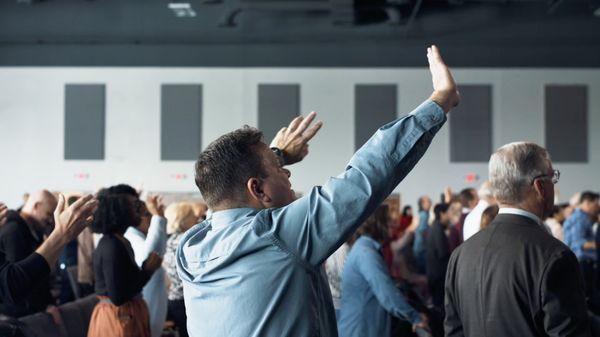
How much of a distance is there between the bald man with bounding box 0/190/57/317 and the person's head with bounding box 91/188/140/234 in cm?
41

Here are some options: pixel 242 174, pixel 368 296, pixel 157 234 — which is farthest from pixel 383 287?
pixel 242 174

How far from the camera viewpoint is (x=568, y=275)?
2.31 metres

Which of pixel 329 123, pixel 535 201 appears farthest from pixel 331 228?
pixel 329 123

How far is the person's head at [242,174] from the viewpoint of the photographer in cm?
178

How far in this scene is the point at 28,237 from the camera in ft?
13.8

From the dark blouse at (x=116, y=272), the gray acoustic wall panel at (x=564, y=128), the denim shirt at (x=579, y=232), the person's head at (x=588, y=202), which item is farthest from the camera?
the gray acoustic wall panel at (x=564, y=128)

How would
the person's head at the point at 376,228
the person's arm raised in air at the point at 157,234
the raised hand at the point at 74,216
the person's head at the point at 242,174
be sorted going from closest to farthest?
the person's head at the point at 242,174, the raised hand at the point at 74,216, the person's head at the point at 376,228, the person's arm raised in air at the point at 157,234

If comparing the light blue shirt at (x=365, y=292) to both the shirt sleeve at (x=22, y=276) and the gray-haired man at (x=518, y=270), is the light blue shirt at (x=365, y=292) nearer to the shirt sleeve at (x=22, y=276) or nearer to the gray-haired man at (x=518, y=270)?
the gray-haired man at (x=518, y=270)

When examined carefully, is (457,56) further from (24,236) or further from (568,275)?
(568,275)

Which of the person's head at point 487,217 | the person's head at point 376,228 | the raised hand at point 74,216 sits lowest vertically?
the person's head at point 376,228

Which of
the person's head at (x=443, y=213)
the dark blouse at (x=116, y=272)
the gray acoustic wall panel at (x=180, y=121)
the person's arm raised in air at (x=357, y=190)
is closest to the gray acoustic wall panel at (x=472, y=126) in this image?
the gray acoustic wall panel at (x=180, y=121)

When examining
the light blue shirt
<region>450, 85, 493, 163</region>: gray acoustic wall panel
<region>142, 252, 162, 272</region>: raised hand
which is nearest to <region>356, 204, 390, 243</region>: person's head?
the light blue shirt

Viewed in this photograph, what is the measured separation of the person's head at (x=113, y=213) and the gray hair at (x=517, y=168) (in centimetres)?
215

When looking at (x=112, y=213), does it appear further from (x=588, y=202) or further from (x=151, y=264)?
(x=588, y=202)
